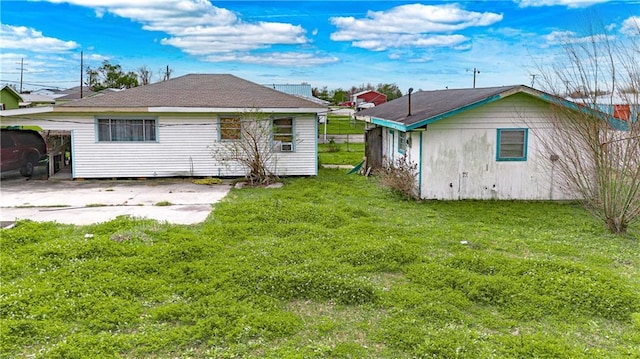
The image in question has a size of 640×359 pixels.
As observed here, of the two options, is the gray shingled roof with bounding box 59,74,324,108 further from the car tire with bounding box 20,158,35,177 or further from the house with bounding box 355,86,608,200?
the house with bounding box 355,86,608,200

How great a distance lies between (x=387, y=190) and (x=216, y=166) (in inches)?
217

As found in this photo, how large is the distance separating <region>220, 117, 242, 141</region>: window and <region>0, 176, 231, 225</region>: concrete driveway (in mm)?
1744

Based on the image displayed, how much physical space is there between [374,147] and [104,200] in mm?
9206

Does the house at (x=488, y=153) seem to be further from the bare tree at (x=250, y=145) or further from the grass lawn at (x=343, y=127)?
the grass lawn at (x=343, y=127)

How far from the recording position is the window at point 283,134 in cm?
1523

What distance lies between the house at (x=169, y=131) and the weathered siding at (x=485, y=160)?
436 centimetres

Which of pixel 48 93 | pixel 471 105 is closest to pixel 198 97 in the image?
pixel 471 105

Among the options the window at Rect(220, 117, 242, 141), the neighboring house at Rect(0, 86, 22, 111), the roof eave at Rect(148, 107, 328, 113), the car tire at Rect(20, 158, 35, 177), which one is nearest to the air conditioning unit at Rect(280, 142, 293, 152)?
the roof eave at Rect(148, 107, 328, 113)

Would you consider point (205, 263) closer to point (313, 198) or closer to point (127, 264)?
point (127, 264)

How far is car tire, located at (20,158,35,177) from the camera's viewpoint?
14.8 m

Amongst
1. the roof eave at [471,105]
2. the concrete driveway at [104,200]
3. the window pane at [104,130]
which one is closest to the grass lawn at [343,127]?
the window pane at [104,130]

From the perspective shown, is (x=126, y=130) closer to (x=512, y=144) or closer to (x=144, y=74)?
(x=512, y=144)

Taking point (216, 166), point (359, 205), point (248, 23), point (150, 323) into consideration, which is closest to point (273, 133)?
point (216, 166)

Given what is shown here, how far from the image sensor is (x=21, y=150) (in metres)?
14.7
